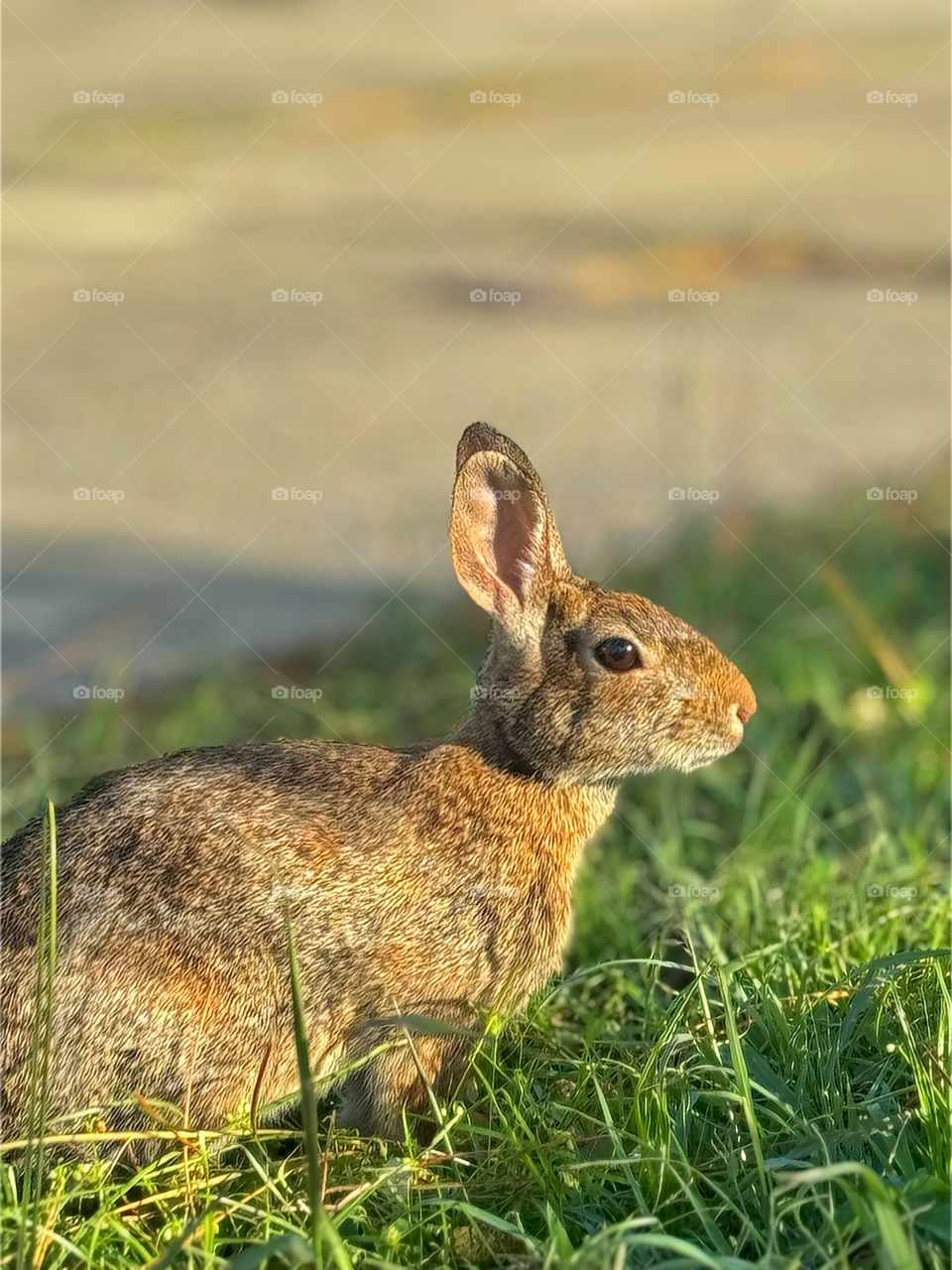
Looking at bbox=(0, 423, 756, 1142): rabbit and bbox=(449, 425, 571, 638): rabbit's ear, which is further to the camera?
bbox=(449, 425, 571, 638): rabbit's ear

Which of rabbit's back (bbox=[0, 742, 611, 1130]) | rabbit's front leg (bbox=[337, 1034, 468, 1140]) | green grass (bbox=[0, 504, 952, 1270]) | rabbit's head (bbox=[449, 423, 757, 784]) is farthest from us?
rabbit's head (bbox=[449, 423, 757, 784])

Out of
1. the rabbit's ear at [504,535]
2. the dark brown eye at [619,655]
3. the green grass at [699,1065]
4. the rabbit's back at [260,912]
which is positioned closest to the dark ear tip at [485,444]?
the rabbit's ear at [504,535]

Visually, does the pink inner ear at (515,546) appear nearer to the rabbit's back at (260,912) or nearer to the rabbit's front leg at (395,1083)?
the rabbit's back at (260,912)

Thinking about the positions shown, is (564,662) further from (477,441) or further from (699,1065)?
(699,1065)

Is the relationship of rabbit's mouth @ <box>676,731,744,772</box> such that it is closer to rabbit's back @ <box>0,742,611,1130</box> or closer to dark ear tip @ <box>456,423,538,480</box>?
rabbit's back @ <box>0,742,611,1130</box>

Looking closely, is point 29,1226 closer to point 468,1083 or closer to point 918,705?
point 468,1083

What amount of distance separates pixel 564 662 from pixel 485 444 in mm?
488

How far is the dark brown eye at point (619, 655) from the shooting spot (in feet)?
10.0

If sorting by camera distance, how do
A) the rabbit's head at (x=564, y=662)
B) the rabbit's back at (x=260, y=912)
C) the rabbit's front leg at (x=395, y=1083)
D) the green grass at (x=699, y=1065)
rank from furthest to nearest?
the rabbit's head at (x=564, y=662) < the rabbit's front leg at (x=395, y=1083) < the rabbit's back at (x=260, y=912) < the green grass at (x=699, y=1065)

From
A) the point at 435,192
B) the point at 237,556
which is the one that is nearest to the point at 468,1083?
the point at 237,556

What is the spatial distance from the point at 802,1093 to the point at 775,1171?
1.02 ft

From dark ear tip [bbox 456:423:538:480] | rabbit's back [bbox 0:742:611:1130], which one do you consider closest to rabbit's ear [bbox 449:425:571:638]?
dark ear tip [bbox 456:423:538:480]

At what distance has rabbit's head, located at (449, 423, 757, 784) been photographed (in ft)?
10.00

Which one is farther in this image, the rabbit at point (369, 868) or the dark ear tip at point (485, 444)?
the dark ear tip at point (485, 444)
